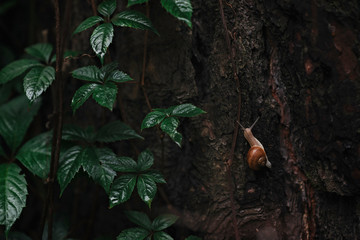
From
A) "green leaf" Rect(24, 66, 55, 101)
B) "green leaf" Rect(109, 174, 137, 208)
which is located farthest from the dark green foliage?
"green leaf" Rect(24, 66, 55, 101)

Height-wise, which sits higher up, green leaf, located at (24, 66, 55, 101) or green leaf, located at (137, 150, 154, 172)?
green leaf, located at (24, 66, 55, 101)

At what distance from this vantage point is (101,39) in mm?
1307

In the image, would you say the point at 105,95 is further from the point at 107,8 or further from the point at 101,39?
the point at 107,8

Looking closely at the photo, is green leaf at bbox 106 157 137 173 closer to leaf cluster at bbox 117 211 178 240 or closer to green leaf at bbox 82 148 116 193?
green leaf at bbox 82 148 116 193

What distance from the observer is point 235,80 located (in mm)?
1442

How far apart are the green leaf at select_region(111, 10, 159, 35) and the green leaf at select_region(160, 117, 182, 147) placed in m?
0.36

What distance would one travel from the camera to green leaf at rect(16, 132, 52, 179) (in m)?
1.62

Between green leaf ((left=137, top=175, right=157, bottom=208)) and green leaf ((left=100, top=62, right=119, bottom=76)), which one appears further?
green leaf ((left=100, top=62, right=119, bottom=76))

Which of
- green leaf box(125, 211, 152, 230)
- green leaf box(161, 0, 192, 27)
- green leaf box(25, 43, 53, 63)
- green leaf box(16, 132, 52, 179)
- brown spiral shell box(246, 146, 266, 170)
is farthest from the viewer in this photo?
green leaf box(25, 43, 53, 63)

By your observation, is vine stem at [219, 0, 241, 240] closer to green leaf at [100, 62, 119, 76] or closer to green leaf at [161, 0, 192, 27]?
green leaf at [161, 0, 192, 27]

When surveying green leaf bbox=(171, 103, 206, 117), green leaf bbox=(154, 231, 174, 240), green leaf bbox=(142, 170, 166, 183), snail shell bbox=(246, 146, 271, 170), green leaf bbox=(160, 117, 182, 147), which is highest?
green leaf bbox=(171, 103, 206, 117)

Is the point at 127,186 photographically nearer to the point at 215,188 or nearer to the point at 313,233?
the point at 215,188

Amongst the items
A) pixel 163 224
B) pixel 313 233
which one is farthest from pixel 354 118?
pixel 163 224

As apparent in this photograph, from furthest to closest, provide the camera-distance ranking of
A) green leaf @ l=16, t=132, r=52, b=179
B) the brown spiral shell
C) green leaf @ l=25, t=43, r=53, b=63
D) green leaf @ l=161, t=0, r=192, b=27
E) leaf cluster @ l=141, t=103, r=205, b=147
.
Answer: green leaf @ l=25, t=43, r=53, b=63 < green leaf @ l=16, t=132, r=52, b=179 < the brown spiral shell < leaf cluster @ l=141, t=103, r=205, b=147 < green leaf @ l=161, t=0, r=192, b=27
